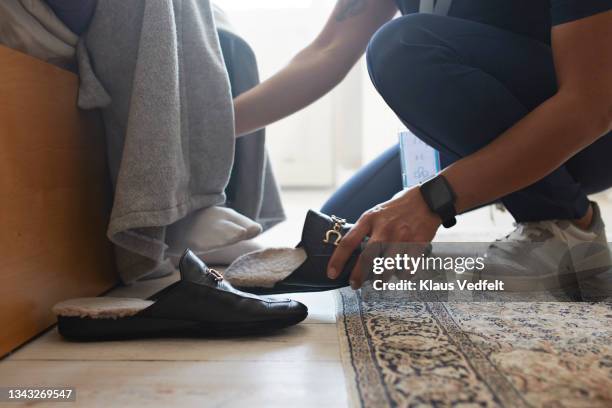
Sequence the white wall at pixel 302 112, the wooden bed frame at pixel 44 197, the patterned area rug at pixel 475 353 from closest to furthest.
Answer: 1. the patterned area rug at pixel 475 353
2. the wooden bed frame at pixel 44 197
3. the white wall at pixel 302 112

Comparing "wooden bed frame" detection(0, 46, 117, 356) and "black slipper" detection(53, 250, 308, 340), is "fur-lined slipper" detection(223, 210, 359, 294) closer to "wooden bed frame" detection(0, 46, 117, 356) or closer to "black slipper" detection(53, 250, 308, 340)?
"black slipper" detection(53, 250, 308, 340)

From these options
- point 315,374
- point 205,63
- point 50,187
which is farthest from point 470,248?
point 50,187

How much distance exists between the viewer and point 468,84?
2.33 feet

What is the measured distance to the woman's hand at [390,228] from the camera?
2.02ft

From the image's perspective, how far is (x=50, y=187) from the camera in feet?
2.06

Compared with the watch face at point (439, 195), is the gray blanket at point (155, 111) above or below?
above

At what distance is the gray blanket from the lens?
25.0 inches

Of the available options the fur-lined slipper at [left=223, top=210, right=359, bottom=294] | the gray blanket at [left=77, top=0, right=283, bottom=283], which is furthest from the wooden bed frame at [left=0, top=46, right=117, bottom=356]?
the fur-lined slipper at [left=223, top=210, right=359, bottom=294]

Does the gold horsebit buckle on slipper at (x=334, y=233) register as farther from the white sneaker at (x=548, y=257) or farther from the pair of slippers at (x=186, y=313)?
the white sneaker at (x=548, y=257)

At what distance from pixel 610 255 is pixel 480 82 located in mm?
316

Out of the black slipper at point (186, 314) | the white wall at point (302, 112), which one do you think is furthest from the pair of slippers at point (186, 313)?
the white wall at point (302, 112)

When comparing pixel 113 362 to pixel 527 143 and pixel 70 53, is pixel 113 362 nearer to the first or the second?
pixel 70 53

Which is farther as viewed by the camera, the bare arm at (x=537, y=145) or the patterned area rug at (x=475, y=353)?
the bare arm at (x=537, y=145)

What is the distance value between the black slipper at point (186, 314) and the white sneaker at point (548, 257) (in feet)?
1.02
